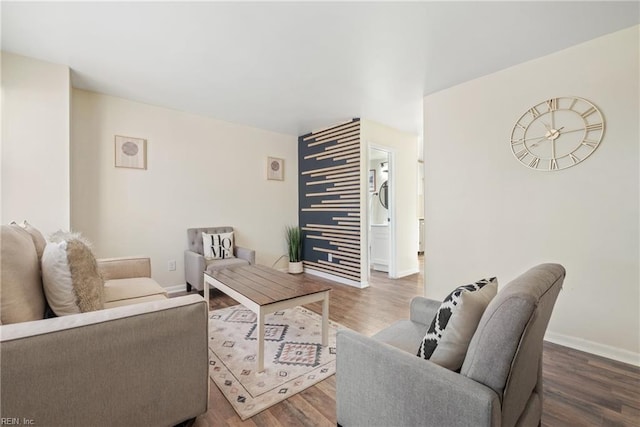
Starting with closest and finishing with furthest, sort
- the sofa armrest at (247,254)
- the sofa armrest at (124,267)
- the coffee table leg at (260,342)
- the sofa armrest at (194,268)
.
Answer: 1. the coffee table leg at (260,342)
2. the sofa armrest at (124,267)
3. the sofa armrest at (194,268)
4. the sofa armrest at (247,254)

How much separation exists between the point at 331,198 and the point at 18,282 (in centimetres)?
353

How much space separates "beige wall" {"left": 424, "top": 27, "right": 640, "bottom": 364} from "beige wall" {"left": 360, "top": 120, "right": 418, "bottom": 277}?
125cm

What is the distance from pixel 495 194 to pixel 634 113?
3.29 ft

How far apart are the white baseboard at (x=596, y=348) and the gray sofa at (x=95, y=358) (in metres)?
2.65

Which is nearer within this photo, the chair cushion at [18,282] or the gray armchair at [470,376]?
the gray armchair at [470,376]

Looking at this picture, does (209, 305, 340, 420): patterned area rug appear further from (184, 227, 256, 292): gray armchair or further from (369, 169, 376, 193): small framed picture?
(369, 169, 376, 193): small framed picture

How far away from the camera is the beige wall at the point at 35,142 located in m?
2.28

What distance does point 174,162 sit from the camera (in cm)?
363

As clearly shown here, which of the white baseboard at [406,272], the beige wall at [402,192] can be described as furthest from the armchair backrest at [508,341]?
the white baseboard at [406,272]

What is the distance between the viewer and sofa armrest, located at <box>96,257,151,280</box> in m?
2.41

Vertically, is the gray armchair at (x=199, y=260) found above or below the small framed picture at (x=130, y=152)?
below

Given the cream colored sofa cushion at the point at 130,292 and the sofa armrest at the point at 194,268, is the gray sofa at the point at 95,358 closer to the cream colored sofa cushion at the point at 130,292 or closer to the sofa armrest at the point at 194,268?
the cream colored sofa cushion at the point at 130,292

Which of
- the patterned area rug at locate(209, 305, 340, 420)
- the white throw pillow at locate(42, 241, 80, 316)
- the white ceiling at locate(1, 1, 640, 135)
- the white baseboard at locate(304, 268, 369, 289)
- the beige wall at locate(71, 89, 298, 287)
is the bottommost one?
the patterned area rug at locate(209, 305, 340, 420)

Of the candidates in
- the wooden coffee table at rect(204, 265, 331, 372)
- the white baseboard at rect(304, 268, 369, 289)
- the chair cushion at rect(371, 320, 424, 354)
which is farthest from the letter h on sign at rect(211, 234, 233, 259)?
the chair cushion at rect(371, 320, 424, 354)
